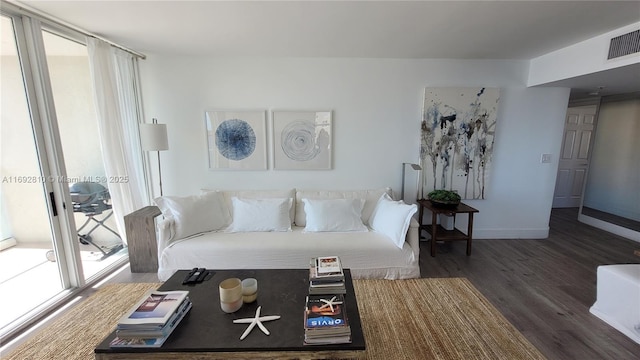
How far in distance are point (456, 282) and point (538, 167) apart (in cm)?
220

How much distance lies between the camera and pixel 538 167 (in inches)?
134

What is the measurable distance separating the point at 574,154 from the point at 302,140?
515cm

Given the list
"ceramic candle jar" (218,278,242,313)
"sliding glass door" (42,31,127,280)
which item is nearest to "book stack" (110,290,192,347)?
"ceramic candle jar" (218,278,242,313)

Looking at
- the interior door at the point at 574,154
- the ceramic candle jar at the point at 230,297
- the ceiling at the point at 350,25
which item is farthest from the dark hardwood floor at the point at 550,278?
the ceiling at the point at 350,25

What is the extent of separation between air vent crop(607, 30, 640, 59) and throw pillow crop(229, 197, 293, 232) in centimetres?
334

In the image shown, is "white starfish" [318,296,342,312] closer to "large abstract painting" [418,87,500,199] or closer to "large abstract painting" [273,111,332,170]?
"large abstract painting" [273,111,332,170]

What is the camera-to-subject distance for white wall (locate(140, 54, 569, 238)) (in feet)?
10.2

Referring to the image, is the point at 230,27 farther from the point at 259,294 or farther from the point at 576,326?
the point at 576,326

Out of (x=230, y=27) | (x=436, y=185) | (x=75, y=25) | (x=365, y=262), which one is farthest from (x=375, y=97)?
(x=75, y=25)

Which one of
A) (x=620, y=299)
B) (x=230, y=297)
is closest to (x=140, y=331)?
(x=230, y=297)

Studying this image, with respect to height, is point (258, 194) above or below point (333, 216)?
above

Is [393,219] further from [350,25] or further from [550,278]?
[350,25]

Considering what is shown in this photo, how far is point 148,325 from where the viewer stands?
4.04 feet

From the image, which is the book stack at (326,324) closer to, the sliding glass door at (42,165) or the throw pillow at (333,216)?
the throw pillow at (333,216)
